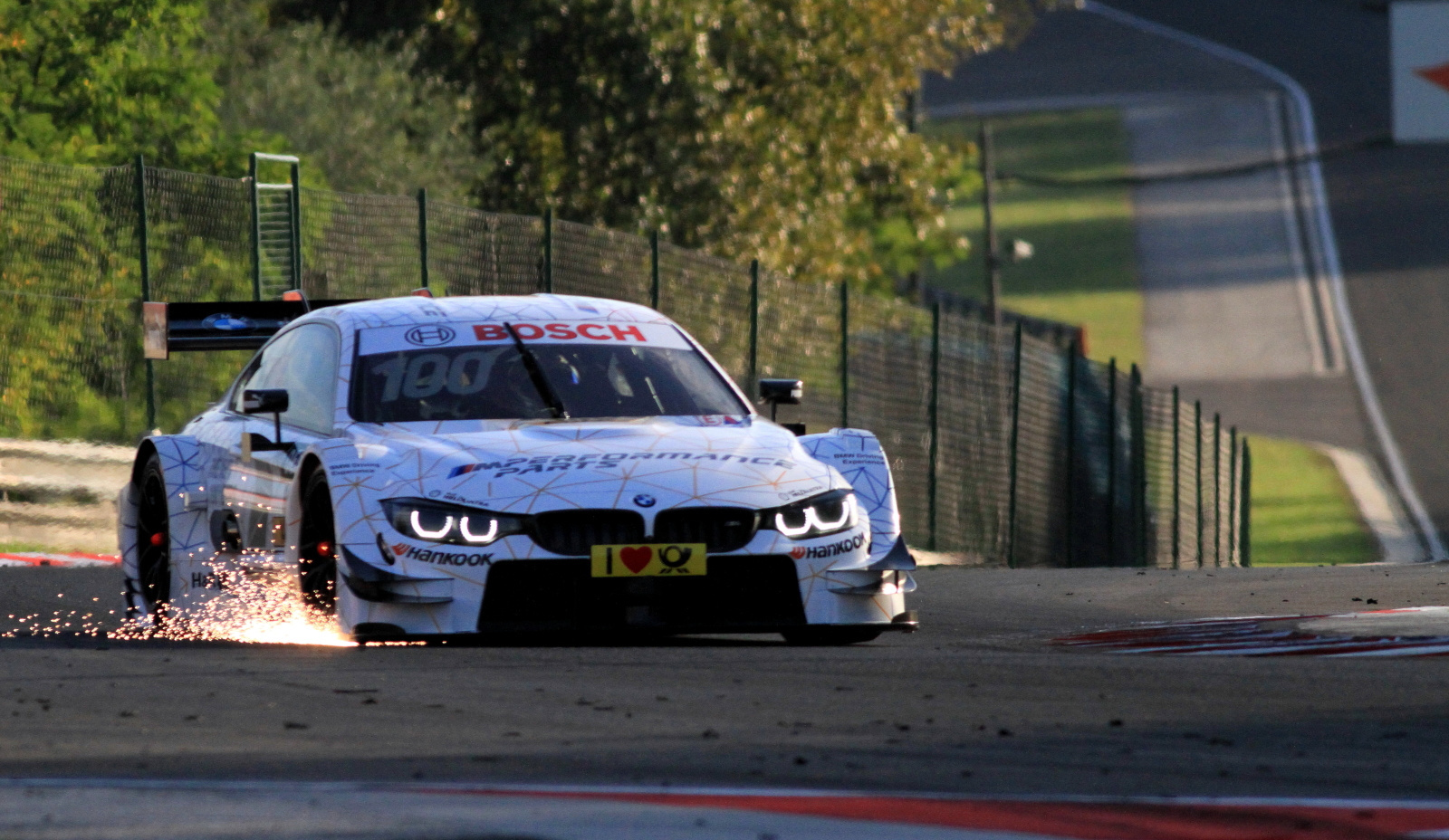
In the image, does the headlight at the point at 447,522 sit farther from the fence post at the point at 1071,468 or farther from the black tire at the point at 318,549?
the fence post at the point at 1071,468

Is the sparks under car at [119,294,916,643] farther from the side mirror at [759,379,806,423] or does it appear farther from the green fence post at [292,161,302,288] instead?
the green fence post at [292,161,302,288]

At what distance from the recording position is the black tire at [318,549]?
962 centimetres

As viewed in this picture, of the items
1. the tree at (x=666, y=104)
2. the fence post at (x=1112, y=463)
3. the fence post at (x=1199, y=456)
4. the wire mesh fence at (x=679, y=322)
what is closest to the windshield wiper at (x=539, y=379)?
the wire mesh fence at (x=679, y=322)

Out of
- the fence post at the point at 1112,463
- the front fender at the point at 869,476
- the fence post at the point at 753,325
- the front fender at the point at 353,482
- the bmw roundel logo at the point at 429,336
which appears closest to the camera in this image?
the front fender at the point at 353,482

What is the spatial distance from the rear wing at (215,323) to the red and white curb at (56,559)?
3.60m

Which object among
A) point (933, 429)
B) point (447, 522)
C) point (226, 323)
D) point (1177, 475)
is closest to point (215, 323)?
point (226, 323)

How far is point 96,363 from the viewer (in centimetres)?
1734

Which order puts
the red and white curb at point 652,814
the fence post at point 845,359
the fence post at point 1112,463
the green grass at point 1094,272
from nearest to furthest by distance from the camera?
the red and white curb at point 652,814 → the fence post at point 845,359 → the fence post at point 1112,463 → the green grass at point 1094,272

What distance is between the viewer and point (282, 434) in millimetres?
10633

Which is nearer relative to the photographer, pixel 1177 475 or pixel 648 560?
pixel 648 560

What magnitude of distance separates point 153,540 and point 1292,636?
15.8 ft

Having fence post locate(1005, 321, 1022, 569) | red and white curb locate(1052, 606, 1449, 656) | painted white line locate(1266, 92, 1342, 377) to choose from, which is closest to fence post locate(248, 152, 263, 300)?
red and white curb locate(1052, 606, 1449, 656)

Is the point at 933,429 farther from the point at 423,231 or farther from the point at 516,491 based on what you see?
the point at 516,491

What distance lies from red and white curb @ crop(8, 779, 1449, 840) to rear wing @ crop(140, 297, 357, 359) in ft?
21.8
